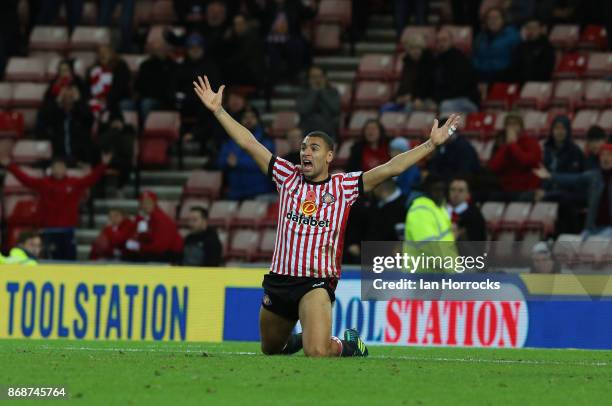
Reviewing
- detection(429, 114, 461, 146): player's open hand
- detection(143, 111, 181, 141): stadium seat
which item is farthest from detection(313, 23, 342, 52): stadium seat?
detection(429, 114, 461, 146): player's open hand

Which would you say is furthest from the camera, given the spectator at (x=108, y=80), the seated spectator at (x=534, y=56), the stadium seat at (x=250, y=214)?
the spectator at (x=108, y=80)

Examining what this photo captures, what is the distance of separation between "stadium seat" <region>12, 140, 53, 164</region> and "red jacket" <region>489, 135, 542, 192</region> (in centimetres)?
731

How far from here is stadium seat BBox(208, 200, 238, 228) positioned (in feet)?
68.6

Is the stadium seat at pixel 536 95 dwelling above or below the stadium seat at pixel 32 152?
above

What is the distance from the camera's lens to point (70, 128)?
2236cm

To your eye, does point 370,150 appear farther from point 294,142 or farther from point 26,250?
point 26,250

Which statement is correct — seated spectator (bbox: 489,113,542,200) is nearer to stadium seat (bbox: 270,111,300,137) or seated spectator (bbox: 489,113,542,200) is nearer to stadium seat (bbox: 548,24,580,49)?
stadium seat (bbox: 548,24,580,49)

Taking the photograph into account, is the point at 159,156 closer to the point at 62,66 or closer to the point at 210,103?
the point at 62,66

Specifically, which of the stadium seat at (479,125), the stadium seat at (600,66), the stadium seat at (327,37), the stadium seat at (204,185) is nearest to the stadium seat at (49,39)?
the stadium seat at (327,37)

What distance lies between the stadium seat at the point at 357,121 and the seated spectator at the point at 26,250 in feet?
17.2

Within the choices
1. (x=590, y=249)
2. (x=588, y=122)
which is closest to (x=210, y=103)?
(x=590, y=249)

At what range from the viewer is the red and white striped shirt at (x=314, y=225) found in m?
12.2

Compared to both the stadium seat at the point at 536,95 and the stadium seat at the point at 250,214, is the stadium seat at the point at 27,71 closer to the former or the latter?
the stadium seat at the point at 250,214

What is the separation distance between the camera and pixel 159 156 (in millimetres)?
22766
